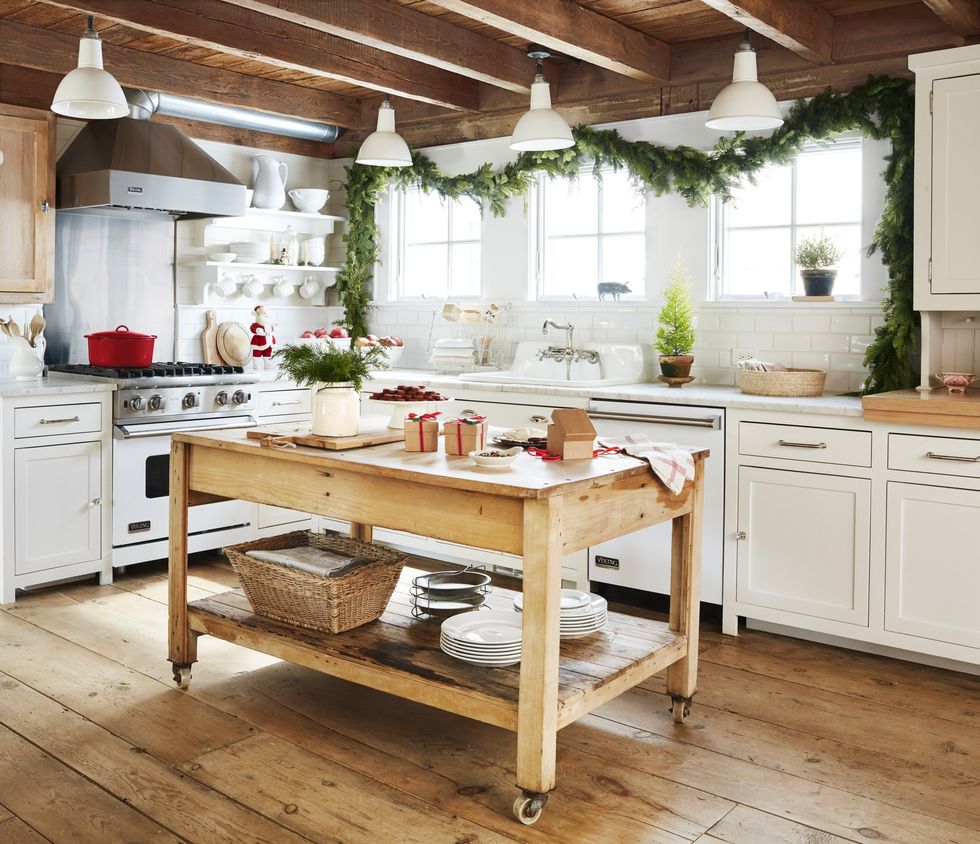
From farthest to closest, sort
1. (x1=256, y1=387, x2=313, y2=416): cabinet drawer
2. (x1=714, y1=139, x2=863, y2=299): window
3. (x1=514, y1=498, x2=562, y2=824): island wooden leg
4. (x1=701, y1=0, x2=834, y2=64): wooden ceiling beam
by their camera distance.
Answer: (x1=256, y1=387, x2=313, y2=416): cabinet drawer → (x1=714, y1=139, x2=863, y2=299): window → (x1=701, y1=0, x2=834, y2=64): wooden ceiling beam → (x1=514, y1=498, x2=562, y2=824): island wooden leg

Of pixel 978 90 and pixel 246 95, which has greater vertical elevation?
pixel 246 95

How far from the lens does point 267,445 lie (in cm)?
342

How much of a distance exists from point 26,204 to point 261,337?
154 centimetres

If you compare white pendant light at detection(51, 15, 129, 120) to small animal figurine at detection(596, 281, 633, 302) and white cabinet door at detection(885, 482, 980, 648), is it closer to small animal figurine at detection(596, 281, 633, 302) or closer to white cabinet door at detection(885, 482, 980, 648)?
small animal figurine at detection(596, 281, 633, 302)

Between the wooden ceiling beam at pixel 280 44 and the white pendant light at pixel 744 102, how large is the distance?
1967 millimetres

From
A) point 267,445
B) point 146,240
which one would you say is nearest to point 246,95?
point 146,240

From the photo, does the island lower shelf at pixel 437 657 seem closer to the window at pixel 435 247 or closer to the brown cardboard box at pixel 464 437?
the brown cardboard box at pixel 464 437

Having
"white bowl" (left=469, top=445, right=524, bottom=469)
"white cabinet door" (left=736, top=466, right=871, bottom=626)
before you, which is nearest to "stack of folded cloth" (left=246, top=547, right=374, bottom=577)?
"white bowl" (left=469, top=445, right=524, bottom=469)

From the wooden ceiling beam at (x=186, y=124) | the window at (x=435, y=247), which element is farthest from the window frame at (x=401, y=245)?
the wooden ceiling beam at (x=186, y=124)

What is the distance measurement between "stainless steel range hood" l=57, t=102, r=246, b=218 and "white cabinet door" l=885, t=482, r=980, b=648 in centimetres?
398

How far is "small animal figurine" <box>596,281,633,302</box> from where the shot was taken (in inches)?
223

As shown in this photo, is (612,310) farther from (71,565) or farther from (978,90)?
(71,565)

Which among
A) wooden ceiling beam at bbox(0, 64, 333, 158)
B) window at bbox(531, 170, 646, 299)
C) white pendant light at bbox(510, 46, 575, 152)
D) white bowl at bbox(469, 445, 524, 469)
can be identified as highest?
wooden ceiling beam at bbox(0, 64, 333, 158)

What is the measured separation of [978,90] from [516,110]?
280cm
